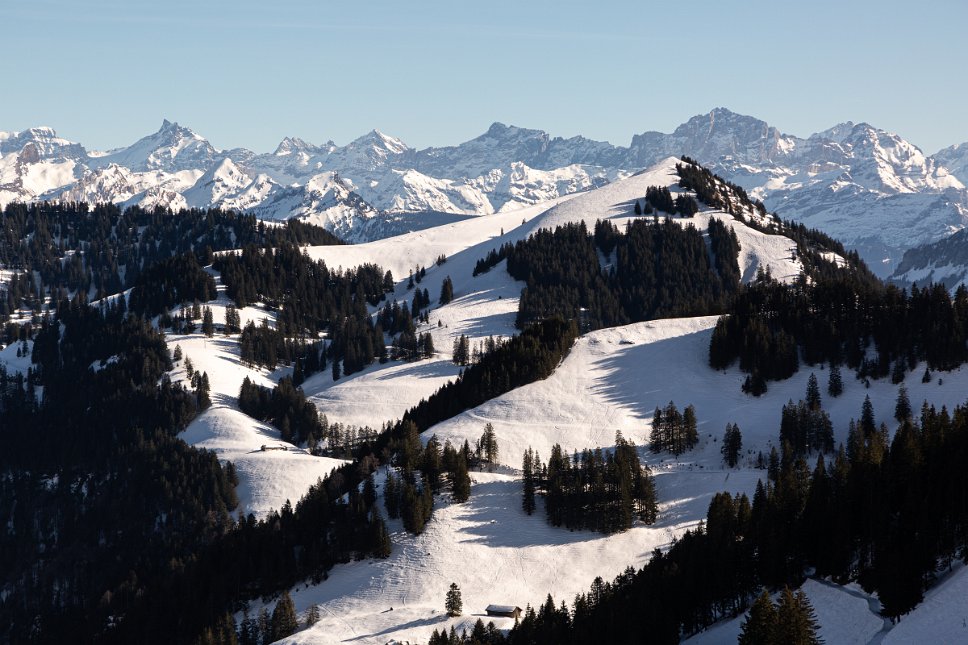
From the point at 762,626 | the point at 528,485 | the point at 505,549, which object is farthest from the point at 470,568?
the point at 762,626

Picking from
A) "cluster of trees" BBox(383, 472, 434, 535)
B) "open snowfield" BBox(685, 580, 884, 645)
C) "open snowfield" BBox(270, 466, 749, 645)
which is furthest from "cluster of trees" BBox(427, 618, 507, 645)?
"cluster of trees" BBox(383, 472, 434, 535)

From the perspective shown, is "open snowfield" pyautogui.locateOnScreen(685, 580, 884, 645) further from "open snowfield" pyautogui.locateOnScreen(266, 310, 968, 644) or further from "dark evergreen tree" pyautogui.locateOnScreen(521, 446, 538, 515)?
"dark evergreen tree" pyautogui.locateOnScreen(521, 446, 538, 515)

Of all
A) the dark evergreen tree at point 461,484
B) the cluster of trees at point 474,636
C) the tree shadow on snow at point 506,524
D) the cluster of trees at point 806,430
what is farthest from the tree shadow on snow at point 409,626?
the cluster of trees at point 806,430

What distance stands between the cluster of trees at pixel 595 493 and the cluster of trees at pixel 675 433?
19.3 m

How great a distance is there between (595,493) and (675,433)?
31332mm

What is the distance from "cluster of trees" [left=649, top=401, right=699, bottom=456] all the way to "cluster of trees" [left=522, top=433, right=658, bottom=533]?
1927cm

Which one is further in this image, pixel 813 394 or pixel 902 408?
pixel 813 394

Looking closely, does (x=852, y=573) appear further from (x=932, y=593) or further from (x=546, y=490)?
(x=546, y=490)

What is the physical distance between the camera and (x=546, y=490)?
163625 millimetres

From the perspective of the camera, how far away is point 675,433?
184m

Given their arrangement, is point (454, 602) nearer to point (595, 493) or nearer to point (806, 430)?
point (595, 493)

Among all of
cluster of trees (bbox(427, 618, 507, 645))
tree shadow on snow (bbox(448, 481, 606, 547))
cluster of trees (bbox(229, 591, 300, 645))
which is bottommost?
cluster of trees (bbox(229, 591, 300, 645))

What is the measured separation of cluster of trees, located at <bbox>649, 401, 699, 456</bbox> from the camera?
182750 mm

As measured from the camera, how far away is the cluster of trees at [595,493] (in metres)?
156
